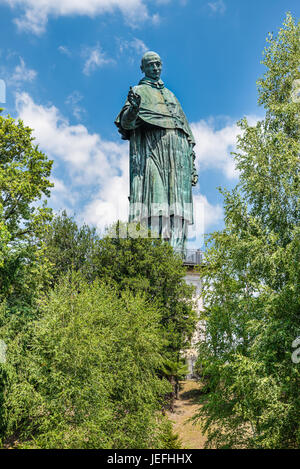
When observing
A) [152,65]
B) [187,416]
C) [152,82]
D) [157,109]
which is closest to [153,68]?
[152,65]

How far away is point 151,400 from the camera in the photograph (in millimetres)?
15102

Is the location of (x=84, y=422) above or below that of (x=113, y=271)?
below

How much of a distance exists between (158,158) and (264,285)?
18597 millimetres

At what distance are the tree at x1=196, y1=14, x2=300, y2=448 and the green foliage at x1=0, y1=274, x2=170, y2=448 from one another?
2123mm

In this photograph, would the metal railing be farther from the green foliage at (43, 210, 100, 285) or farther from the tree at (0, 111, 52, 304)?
the tree at (0, 111, 52, 304)

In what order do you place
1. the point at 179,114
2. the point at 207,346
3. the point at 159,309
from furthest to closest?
the point at 179,114 → the point at 159,309 → the point at 207,346

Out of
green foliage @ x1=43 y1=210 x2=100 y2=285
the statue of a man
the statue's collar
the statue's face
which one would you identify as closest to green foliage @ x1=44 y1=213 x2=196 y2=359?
green foliage @ x1=43 y1=210 x2=100 y2=285

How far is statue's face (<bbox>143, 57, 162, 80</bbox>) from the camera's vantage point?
1193 inches

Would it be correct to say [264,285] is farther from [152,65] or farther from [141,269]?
[152,65]

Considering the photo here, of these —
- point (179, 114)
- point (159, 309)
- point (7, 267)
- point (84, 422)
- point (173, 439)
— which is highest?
point (179, 114)

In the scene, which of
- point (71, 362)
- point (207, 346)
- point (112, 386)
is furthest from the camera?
point (207, 346)

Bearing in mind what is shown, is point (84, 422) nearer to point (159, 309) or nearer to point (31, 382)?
point (31, 382)
